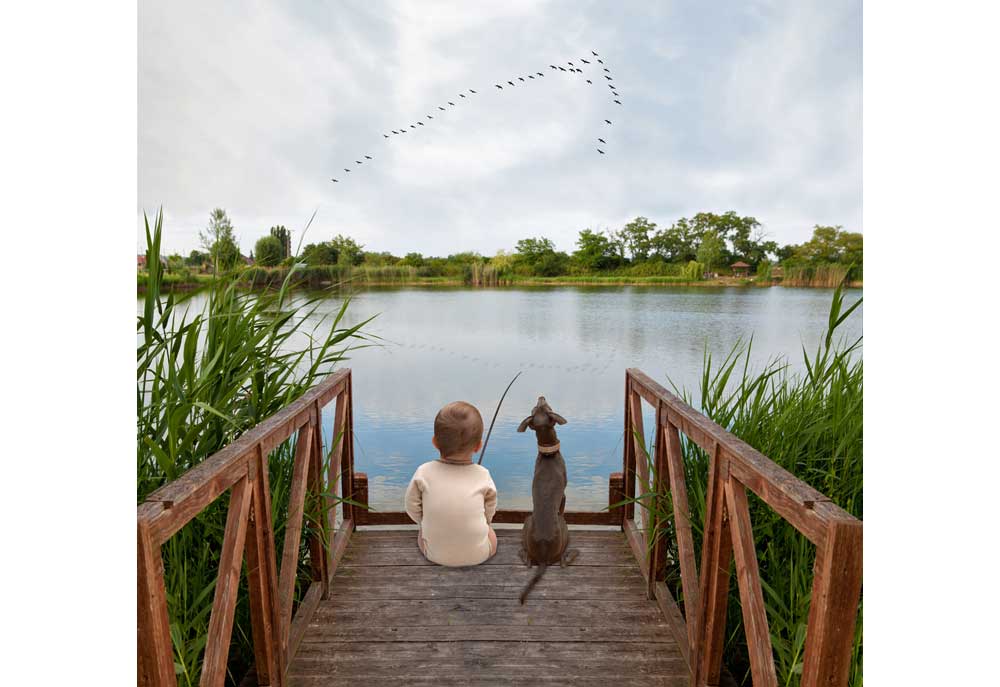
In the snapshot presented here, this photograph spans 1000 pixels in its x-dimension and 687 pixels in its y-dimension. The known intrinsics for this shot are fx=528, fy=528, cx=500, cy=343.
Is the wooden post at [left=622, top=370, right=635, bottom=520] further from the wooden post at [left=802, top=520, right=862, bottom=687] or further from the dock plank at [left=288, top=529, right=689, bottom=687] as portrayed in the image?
the wooden post at [left=802, top=520, right=862, bottom=687]

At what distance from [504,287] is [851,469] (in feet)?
26.3

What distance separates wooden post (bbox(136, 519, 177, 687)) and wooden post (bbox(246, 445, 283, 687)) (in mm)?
522

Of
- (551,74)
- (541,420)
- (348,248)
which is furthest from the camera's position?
(551,74)

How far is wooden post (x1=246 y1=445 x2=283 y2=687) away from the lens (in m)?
1.45

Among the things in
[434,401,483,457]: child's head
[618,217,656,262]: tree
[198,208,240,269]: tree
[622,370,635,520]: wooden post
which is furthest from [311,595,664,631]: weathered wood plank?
[618,217,656,262]: tree

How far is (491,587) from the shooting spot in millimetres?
2146

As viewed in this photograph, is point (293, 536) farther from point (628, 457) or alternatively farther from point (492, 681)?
point (628, 457)

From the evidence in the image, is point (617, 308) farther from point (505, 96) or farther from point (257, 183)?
point (257, 183)

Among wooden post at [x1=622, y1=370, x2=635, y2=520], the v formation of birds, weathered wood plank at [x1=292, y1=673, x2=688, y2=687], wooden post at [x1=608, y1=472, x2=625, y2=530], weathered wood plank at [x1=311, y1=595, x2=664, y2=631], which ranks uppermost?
the v formation of birds

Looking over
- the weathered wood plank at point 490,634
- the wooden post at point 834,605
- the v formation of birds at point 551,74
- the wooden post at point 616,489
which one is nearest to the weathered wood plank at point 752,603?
the wooden post at point 834,605

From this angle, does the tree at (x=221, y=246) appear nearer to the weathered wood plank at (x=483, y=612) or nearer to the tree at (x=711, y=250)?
the weathered wood plank at (x=483, y=612)

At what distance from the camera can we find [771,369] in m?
2.30

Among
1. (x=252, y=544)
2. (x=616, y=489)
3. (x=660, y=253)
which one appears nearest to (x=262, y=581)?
(x=252, y=544)

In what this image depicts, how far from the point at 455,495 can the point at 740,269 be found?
367 inches
